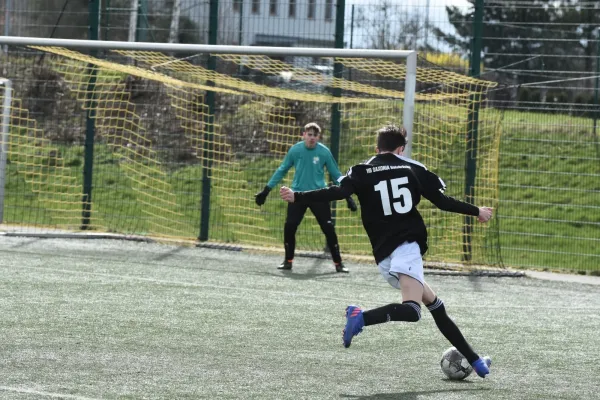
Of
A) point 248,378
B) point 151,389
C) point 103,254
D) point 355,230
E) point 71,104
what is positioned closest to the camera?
point 151,389

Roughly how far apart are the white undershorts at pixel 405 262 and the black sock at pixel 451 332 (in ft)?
0.73

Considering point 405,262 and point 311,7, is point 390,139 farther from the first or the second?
point 311,7

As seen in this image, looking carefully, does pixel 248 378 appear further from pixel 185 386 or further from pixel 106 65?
pixel 106 65

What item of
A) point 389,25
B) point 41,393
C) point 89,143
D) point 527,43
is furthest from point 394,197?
point 89,143

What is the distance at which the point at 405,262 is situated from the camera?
22.7 feet

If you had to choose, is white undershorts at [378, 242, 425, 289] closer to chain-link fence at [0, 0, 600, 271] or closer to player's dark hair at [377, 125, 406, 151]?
player's dark hair at [377, 125, 406, 151]

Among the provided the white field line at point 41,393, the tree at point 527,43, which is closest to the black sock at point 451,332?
the white field line at point 41,393

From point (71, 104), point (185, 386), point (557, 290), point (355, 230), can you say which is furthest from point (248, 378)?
point (71, 104)

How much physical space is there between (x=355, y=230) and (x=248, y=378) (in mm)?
8626

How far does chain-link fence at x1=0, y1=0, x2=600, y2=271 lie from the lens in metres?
15.1

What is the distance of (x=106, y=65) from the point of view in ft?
47.9

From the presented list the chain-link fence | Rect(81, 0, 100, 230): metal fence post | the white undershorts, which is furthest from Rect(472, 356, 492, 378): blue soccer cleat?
Rect(81, 0, 100, 230): metal fence post

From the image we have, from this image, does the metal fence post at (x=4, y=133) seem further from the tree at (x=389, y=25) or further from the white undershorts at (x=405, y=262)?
the white undershorts at (x=405, y=262)

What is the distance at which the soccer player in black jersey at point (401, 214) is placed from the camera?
694 centimetres
